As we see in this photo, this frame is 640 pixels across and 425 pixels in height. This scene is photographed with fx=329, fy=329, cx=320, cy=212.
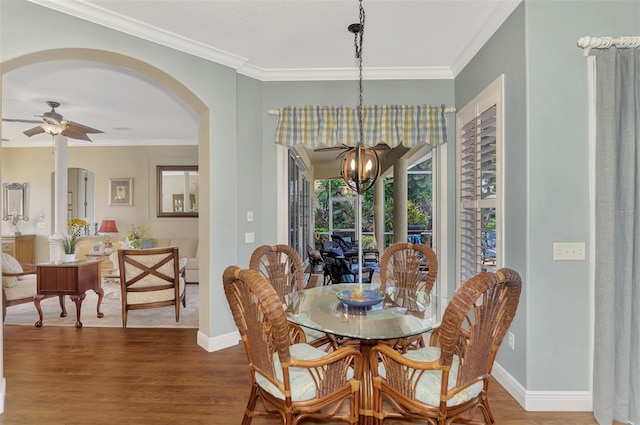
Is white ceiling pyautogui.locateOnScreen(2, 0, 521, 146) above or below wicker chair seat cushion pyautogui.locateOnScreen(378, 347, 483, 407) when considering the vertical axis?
above

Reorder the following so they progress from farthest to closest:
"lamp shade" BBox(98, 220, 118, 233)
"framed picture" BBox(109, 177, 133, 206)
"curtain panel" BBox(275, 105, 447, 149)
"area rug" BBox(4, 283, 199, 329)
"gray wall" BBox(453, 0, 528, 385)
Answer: "framed picture" BBox(109, 177, 133, 206), "lamp shade" BBox(98, 220, 118, 233), "area rug" BBox(4, 283, 199, 329), "curtain panel" BBox(275, 105, 447, 149), "gray wall" BBox(453, 0, 528, 385)

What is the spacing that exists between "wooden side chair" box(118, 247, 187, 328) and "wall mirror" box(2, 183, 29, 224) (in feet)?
17.2

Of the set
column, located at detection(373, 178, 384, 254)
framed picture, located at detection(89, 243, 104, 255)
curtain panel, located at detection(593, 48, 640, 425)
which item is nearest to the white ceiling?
curtain panel, located at detection(593, 48, 640, 425)

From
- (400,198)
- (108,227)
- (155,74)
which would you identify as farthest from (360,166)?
(108,227)

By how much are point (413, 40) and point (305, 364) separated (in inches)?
112

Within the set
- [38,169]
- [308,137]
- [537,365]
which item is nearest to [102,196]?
[38,169]

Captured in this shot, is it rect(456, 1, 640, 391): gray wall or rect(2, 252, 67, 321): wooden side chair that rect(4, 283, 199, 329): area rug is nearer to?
rect(2, 252, 67, 321): wooden side chair

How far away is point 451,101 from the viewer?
11.8 feet

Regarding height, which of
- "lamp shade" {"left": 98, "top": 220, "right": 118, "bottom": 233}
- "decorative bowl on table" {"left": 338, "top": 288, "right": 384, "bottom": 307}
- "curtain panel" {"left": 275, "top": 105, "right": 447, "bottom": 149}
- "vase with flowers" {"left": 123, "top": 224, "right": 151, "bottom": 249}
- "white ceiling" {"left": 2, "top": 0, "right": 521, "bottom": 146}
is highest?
"white ceiling" {"left": 2, "top": 0, "right": 521, "bottom": 146}

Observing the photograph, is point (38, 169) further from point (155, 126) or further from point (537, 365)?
point (537, 365)

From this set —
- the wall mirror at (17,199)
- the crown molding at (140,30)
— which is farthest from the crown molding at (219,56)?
the wall mirror at (17,199)

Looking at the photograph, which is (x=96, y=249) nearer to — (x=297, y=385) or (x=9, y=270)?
(x=9, y=270)

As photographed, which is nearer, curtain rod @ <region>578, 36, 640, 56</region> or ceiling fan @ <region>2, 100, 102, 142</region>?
curtain rod @ <region>578, 36, 640, 56</region>

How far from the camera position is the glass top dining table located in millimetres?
1709
